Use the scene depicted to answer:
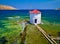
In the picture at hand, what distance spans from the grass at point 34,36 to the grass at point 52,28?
14cm

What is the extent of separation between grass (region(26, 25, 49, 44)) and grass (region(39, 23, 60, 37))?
0.14m

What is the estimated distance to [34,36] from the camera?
243cm

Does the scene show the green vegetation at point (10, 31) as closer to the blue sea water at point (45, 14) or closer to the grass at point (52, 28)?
the blue sea water at point (45, 14)

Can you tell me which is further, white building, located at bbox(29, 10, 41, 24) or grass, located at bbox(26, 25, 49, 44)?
white building, located at bbox(29, 10, 41, 24)

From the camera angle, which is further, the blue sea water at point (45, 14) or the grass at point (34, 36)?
the blue sea water at point (45, 14)

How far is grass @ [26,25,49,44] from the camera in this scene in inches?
94.4

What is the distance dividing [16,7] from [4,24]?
38 centimetres

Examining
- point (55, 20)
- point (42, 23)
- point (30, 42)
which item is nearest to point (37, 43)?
point (30, 42)

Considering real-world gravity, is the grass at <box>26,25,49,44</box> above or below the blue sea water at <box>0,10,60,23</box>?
below

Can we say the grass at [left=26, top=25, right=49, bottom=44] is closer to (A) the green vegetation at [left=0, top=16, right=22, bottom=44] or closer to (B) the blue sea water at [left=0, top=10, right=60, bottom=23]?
(A) the green vegetation at [left=0, top=16, right=22, bottom=44]

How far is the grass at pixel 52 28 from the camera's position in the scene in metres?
2.48

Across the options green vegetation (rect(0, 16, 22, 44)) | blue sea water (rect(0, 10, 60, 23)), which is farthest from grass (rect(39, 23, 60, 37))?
green vegetation (rect(0, 16, 22, 44))

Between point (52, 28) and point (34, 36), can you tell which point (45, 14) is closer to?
point (52, 28)

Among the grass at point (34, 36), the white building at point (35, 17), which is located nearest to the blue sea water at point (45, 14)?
the white building at point (35, 17)
